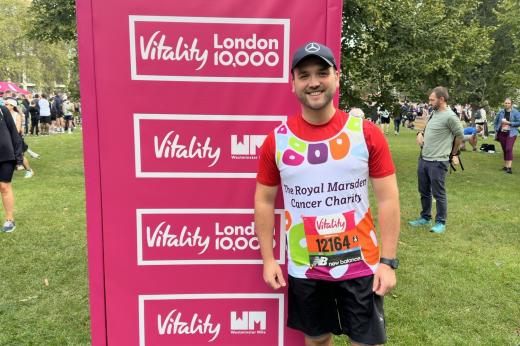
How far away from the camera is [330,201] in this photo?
86.2 inches

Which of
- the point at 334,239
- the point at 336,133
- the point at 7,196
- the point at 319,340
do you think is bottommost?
the point at 319,340

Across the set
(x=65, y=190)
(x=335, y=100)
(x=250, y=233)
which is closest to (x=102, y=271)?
(x=250, y=233)

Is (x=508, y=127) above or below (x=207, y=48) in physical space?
below

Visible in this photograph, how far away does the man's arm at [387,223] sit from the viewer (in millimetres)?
2176

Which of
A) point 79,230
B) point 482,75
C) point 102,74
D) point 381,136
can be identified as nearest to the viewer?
point 381,136

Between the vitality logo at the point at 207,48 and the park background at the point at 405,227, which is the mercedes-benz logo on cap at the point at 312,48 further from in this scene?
the park background at the point at 405,227

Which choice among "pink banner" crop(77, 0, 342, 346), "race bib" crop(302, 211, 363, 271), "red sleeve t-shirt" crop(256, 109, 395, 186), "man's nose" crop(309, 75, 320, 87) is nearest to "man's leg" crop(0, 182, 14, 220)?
"pink banner" crop(77, 0, 342, 346)

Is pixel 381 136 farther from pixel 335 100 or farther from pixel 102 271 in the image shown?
pixel 102 271

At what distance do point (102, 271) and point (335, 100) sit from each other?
1.64m

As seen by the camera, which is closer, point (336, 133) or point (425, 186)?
point (336, 133)

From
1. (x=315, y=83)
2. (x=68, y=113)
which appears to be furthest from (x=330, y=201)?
(x=68, y=113)

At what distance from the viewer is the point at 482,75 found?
26.5m

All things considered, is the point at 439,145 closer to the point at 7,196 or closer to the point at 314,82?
the point at 314,82

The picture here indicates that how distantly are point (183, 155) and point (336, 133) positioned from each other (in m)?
0.87
